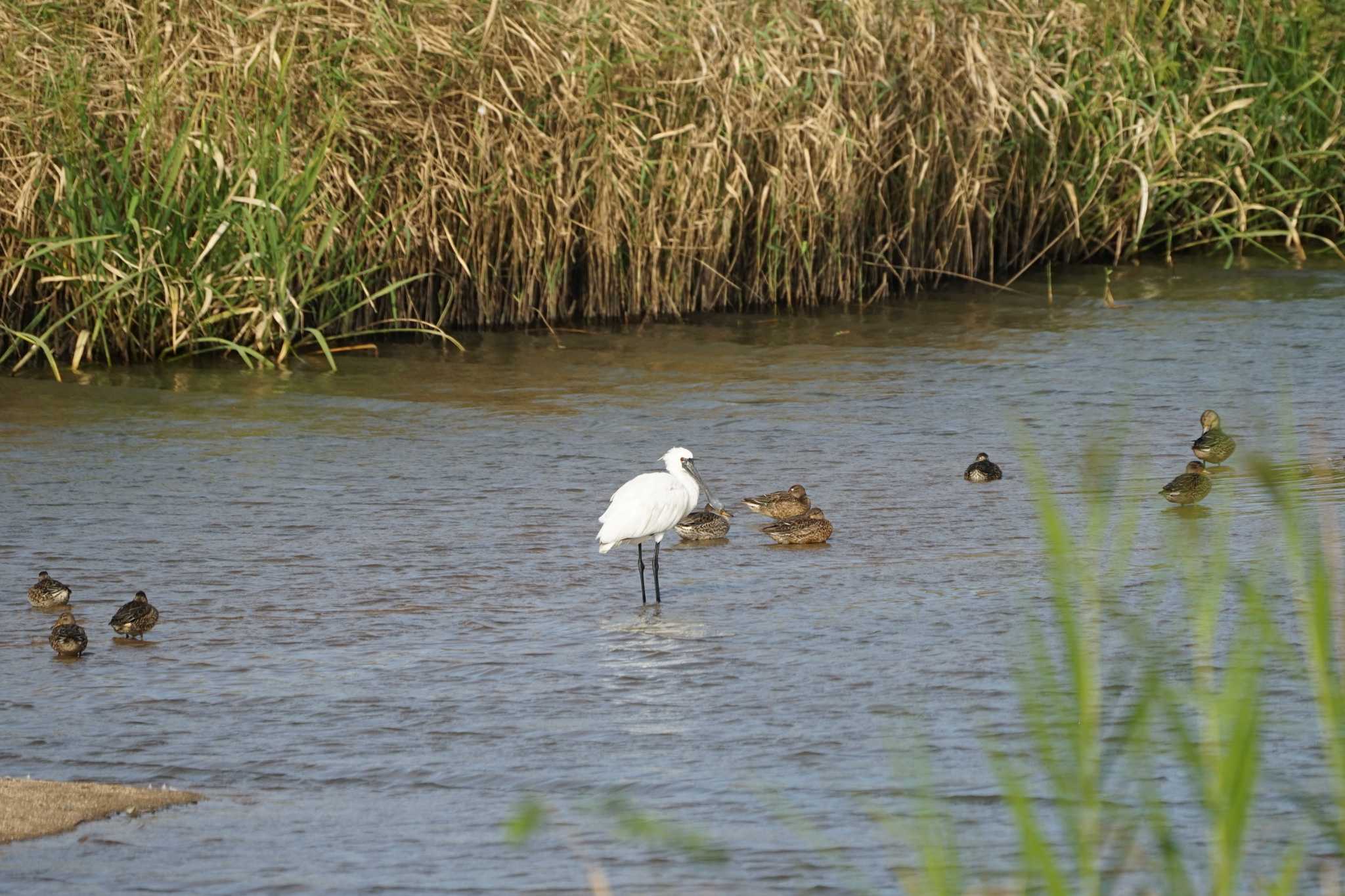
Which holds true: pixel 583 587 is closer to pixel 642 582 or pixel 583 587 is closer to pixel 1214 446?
pixel 642 582

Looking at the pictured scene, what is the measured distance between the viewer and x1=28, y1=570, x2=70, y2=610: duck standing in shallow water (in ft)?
23.6

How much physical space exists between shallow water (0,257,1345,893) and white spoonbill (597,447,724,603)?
25 centimetres

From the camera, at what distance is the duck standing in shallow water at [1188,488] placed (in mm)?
8508

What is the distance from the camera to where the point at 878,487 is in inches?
361

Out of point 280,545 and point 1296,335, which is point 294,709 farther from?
point 1296,335

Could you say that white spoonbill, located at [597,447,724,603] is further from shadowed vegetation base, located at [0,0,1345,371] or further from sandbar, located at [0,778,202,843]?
shadowed vegetation base, located at [0,0,1345,371]

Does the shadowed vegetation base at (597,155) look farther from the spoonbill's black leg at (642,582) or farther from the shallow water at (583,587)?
the spoonbill's black leg at (642,582)

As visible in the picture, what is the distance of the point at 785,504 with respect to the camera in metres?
8.38

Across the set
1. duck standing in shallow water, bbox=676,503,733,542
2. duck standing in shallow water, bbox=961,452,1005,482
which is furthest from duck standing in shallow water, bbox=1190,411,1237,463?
duck standing in shallow water, bbox=676,503,733,542

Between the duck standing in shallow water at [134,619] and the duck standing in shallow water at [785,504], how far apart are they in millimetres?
2734

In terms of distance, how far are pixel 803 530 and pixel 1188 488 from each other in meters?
1.76

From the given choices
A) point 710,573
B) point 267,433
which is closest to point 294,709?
point 710,573

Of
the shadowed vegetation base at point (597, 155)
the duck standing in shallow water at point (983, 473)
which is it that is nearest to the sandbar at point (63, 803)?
the duck standing in shallow water at point (983, 473)

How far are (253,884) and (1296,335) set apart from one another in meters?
9.68
